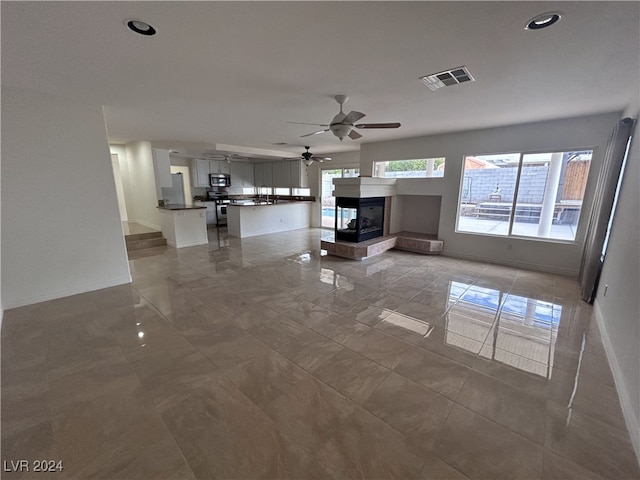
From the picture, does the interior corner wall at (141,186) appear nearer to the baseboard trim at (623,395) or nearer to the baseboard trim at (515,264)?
the baseboard trim at (515,264)

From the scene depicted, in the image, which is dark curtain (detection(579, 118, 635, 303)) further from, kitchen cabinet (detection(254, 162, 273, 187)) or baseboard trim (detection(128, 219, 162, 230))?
kitchen cabinet (detection(254, 162, 273, 187))

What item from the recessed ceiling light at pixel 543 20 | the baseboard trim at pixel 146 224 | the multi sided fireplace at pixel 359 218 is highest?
the recessed ceiling light at pixel 543 20

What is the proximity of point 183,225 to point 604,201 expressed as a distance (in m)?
7.44

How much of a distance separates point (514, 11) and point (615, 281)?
2.79 meters

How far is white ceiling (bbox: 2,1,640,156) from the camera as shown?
165 cm

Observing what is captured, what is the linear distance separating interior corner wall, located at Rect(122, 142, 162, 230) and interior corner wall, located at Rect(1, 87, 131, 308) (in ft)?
9.78

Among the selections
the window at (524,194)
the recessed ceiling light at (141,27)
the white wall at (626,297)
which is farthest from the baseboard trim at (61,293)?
the window at (524,194)

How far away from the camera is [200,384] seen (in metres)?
1.96

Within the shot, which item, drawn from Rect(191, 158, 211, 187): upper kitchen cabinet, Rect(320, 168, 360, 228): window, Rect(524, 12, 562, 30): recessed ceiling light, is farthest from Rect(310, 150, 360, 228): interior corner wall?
Rect(524, 12, 562, 30): recessed ceiling light

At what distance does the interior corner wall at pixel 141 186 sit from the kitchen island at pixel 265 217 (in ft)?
6.07

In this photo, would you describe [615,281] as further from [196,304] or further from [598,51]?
[196,304]

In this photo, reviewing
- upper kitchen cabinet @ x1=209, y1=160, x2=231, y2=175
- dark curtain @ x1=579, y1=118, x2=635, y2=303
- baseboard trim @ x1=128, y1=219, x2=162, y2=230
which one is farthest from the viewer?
upper kitchen cabinet @ x1=209, y1=160, x2=231, y2=175

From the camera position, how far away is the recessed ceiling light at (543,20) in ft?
5.49

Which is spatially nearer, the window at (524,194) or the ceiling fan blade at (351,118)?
the ceiling fan blade at (351,118)
